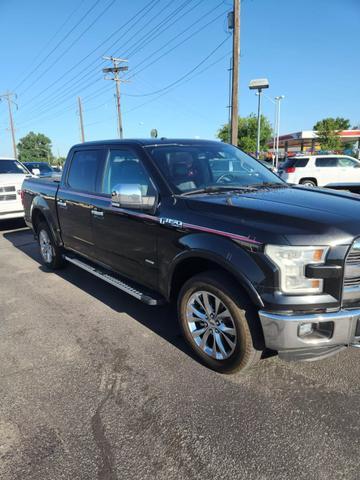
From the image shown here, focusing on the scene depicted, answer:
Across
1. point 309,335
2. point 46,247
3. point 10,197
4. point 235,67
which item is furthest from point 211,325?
point 235,67

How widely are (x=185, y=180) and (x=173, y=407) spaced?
192 cm

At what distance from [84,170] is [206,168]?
1773 mm

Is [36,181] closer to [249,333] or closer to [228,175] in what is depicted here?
[228,175]

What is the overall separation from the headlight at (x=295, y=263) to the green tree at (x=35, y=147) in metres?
114

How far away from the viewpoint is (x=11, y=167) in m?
10.8

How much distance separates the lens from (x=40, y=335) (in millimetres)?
3791

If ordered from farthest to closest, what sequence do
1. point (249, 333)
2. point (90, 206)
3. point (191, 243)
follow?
point (90, 206), point (191, 243), point (249, 333)

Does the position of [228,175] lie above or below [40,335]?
above

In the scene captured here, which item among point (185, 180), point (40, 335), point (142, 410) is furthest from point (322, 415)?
point (40, 335)

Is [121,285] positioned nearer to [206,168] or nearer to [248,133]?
[206,168]

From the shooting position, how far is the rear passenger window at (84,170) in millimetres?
4402

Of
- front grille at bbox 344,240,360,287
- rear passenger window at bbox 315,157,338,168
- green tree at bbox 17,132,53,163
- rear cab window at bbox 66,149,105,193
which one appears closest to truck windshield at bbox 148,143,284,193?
rear cab window at bbox 66,149,105,193

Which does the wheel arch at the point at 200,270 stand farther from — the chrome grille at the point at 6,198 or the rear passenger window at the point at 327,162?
the rear passenger window at the point at 327,162

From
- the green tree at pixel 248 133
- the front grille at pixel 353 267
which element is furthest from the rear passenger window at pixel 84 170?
the green tree at pixel 248 133
